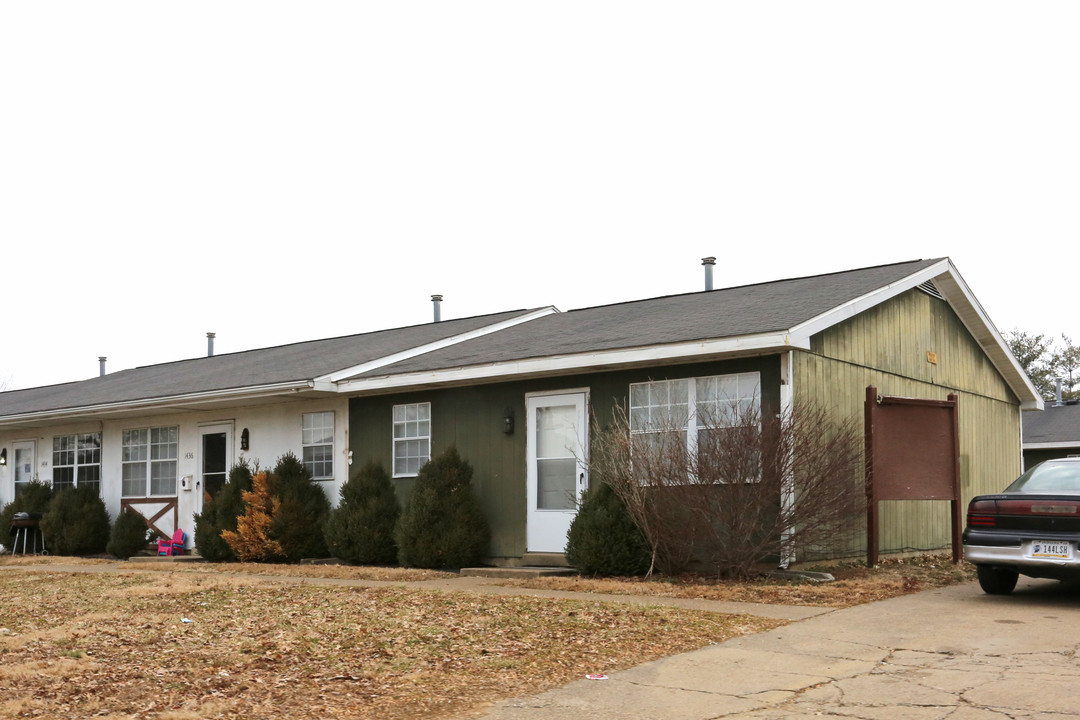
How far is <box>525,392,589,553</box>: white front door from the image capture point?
1355 centimetres

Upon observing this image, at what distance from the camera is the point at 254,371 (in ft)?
62.2

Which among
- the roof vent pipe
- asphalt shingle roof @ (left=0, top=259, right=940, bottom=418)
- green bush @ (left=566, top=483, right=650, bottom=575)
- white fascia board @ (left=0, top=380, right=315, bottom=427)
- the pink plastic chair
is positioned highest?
the roof vent pipe

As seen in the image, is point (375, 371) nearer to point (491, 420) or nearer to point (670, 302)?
point (491, 420)

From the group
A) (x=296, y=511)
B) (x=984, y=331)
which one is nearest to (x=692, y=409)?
(x=296, y=511)

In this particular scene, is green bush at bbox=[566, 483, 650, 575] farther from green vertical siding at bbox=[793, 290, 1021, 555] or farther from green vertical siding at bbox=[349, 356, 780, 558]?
green vertical siding at bbox=[793, 290, 1021, 555]

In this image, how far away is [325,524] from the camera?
1545cm

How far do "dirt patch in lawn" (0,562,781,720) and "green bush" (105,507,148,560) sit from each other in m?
7.82

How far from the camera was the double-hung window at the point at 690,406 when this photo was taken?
38.0 ft

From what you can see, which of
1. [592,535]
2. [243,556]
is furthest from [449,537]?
[243,556]

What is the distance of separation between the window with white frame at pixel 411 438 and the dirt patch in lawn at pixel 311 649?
4639 millimetres

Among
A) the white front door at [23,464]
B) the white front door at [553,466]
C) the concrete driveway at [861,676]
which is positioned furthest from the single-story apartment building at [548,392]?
the concrete driveway at [861,676]

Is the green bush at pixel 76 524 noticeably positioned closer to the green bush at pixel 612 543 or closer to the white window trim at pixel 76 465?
the white window trim at pixel 76 465

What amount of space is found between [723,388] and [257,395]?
24.0 ft

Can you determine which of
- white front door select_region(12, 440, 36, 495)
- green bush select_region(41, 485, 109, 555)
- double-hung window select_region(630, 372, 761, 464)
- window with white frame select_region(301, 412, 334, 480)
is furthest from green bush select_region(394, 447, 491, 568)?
white front door select_region(12, 440, 36, 495)
